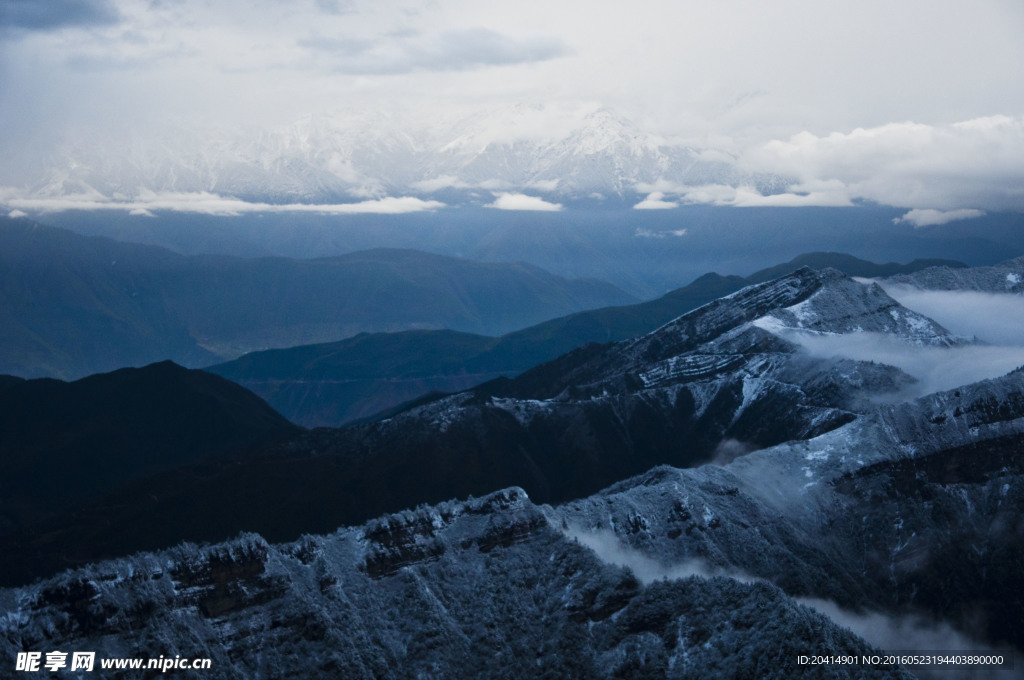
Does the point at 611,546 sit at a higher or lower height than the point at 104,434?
higher

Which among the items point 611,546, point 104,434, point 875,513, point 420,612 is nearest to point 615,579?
point 611,546

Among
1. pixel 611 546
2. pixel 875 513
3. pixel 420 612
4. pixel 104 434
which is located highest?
pixel 611 546

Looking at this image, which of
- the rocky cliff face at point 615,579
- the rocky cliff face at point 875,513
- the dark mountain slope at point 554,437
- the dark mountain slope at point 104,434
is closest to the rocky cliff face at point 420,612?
the rocky cliff face at point 615,579

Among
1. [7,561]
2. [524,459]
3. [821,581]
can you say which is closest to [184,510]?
[7,561]

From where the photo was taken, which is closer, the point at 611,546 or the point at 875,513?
the point at 611,546

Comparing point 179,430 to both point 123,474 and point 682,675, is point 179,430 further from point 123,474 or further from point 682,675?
point 682,675

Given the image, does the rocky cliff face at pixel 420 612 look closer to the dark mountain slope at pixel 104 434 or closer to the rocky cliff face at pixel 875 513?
the rocky cliff face at pixel 875 513

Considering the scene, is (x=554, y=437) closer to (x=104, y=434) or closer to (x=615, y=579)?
(x=615, y=579)

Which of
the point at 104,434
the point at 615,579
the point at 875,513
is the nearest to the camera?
the point at 615,579

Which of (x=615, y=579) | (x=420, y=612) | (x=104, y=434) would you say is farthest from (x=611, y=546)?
(x=104, y=434)

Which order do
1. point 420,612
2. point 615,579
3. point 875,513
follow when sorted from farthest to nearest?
point 875,513
point 420,612
point 615,579

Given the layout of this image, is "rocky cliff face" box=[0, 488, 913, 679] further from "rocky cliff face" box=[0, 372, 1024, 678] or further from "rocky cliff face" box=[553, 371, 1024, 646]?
"rocky cliff face" box=[553, 371, 1024, 646]
